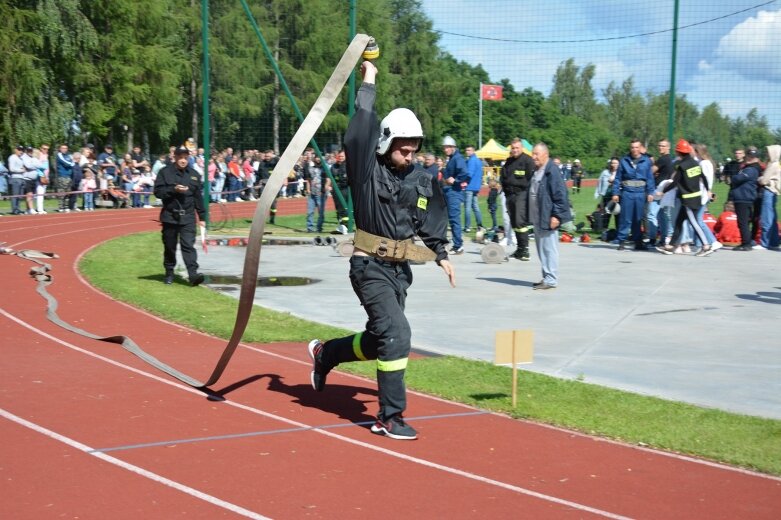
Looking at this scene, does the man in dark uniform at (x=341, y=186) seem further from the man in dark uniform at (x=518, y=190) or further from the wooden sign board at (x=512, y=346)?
the wooden sign board at (x=512, y=346)

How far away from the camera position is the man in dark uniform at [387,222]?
276 inches

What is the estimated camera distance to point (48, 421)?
7.32m

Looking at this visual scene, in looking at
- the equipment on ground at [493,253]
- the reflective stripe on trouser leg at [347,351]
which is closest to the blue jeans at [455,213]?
the equipment on ground at [493,253]

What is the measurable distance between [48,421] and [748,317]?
29.3 ft

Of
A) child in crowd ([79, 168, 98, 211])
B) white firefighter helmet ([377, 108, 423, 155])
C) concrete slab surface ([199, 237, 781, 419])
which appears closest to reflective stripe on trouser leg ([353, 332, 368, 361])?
white firefighter helmet ([377, 108, 423, 155])

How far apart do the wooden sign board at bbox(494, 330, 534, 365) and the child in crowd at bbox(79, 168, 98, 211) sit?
2455 centimetres

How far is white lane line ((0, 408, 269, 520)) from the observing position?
18.3 ft

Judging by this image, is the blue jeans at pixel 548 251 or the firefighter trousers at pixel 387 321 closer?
the firefighter trousers at pixel 387 321

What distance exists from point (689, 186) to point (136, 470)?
1485 centimetres

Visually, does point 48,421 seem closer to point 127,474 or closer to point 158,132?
point 127,474

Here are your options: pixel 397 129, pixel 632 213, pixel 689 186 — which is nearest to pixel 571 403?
pixel 397 129

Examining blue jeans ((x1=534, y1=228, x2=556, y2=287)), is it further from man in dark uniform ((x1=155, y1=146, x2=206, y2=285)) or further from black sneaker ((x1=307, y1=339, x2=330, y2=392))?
black sneaker ((x1=307, y1=339, x2=330, y2=392))

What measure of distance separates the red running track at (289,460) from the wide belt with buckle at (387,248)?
1345 mm

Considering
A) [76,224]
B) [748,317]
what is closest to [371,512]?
[748,317]
